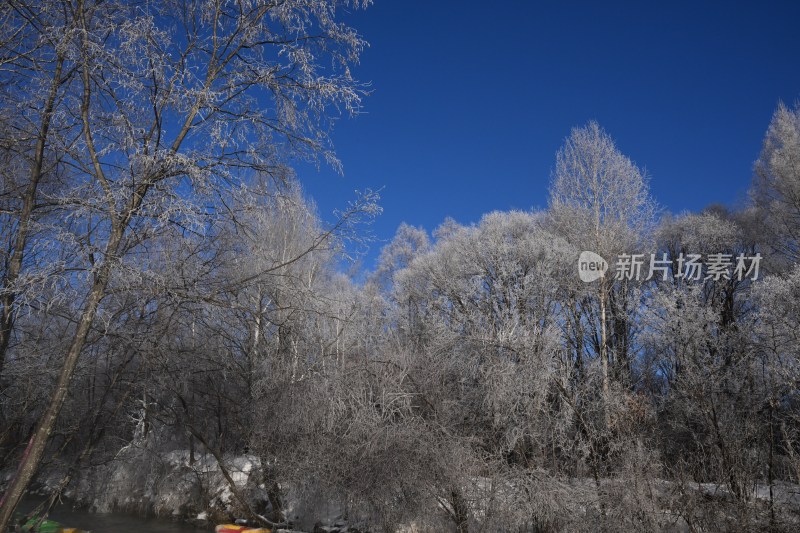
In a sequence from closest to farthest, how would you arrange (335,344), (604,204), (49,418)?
(49,418)
(335,344)
(604,204)

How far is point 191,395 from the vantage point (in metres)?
13.6

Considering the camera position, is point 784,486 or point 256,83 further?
point 784,486

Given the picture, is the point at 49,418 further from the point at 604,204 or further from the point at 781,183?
the point at 781,183

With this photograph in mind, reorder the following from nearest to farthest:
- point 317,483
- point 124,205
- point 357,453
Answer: point 124,205 < point 357,453 < point 317,483

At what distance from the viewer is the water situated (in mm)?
13008

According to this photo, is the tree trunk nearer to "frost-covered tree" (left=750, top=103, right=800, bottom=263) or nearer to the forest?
the forest

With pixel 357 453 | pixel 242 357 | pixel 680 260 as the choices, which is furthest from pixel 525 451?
pixel 680 260

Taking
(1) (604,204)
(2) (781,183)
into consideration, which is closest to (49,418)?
(1) (604,204)

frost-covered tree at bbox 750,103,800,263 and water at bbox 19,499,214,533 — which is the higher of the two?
frost-covered tree at bbox 750,103,800,263

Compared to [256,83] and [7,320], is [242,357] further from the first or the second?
[256,83]

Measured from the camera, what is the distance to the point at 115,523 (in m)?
13.7

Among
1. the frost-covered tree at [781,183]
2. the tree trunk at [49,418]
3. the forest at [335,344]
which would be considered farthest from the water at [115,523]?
the frost-covered tree at [781,183]

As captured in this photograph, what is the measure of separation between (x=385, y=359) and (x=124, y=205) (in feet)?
24.2

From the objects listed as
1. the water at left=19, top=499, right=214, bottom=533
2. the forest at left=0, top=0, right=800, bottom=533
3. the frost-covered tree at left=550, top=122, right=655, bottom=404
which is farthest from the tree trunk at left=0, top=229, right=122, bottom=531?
the frost-covered tree at left=550, top=122, right=655, bottom=404
